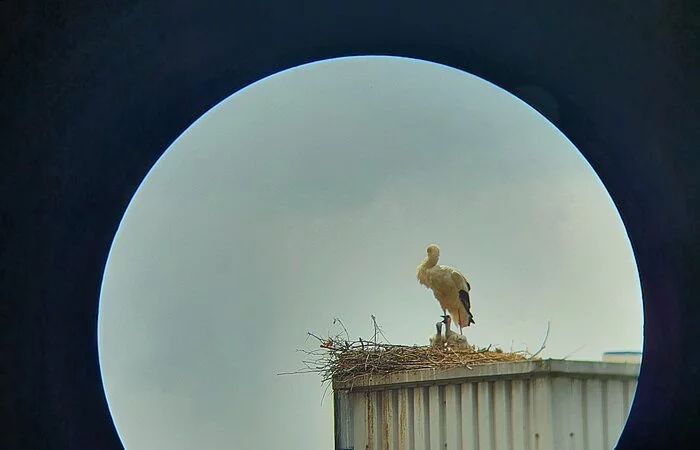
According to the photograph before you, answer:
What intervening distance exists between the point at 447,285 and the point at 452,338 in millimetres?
243

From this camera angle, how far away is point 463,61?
2.97 m

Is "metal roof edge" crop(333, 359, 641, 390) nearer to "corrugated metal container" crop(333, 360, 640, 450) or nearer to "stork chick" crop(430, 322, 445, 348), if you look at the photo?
"corrugated metal container" crop(333, 360, 640, 450)

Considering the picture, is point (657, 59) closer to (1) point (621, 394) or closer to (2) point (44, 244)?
(1) point (621, 394)

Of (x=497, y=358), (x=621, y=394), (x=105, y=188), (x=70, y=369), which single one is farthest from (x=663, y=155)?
(x=70, y=369)

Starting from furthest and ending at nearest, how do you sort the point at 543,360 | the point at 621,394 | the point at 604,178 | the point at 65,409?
the point at 543,360
the point at 621,394
the point at 604,178
the point at 65,409

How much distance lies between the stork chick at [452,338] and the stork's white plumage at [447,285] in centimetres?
7

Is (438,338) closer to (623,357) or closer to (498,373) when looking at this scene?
(498,373)

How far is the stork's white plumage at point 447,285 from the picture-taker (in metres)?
4.12

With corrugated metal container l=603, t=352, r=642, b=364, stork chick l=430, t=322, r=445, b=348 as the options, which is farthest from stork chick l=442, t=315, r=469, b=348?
corrugated metal container l=603, t=352, r=642, b=364

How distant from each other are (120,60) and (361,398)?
2.00 m

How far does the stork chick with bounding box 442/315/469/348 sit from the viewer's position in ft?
13.5

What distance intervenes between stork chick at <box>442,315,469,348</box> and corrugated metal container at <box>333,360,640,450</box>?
11.8 inches

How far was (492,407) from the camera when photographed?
3609 millimetres

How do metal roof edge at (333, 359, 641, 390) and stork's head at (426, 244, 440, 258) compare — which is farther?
stork's head at (426, 244, 440, 258)
